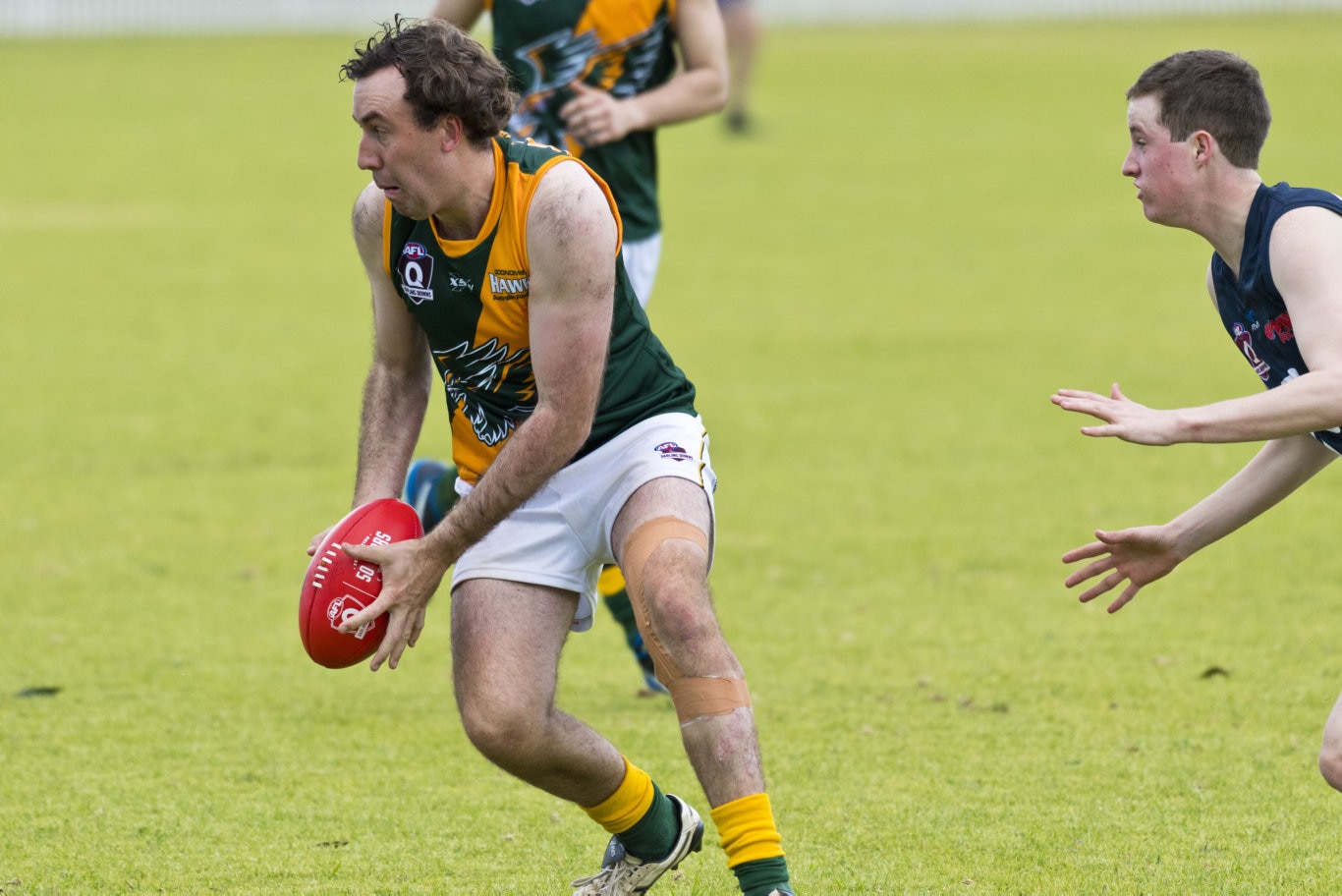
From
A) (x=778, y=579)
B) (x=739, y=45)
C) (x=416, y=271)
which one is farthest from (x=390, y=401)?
(x=739, y=45)

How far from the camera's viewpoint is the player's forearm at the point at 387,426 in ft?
16.2

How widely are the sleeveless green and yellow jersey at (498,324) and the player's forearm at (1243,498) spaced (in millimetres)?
1390

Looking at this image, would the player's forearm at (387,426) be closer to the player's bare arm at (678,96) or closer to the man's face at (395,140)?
the man's face at (395,140)

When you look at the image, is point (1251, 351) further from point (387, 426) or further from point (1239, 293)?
point (387, 426)

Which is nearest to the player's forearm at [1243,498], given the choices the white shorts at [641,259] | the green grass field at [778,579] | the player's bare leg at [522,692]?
the green grass field at [778,579]

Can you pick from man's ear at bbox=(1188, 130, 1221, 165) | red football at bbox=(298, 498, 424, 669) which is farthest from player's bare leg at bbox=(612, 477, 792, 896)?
man's ear at bbox=(1188, 130, 1221, 165)

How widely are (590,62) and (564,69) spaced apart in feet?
0.35

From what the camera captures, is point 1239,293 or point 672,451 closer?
point 1239,293

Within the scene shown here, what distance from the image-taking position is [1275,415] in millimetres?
3934

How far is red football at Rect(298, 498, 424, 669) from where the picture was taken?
15.0 feet

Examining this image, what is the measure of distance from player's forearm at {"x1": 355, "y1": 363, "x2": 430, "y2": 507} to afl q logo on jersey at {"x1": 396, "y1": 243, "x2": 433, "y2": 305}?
0.40m

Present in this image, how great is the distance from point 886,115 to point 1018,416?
17.7 metres

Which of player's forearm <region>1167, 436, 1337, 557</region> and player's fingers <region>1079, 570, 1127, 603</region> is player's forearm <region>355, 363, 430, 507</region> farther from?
player's forearm <region>1167, 436, 1337, 557</region>

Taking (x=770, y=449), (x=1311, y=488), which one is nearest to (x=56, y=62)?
(x=770, y=449)
